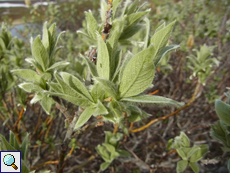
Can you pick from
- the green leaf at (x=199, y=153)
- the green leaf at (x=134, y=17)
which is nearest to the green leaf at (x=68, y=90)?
the green leaf at (x=134, y=17)

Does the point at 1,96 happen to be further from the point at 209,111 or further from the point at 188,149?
the point at 209,111

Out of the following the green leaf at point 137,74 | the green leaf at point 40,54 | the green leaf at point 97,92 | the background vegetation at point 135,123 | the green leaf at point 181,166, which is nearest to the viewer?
the green leaf at point 137,74

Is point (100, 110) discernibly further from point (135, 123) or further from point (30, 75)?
point (135, 123)

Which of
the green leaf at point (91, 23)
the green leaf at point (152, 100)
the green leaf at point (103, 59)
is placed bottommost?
the green leaf at point (152, 100)

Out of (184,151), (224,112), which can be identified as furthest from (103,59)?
(184,151)

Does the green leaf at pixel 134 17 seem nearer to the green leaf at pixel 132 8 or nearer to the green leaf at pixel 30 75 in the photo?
the green leaf at pixel 132 8

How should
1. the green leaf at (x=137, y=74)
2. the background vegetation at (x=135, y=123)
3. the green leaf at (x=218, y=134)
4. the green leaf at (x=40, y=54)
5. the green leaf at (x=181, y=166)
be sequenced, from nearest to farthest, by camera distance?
the green leaf at (x=137, y=74), the green leaf at (x=40, y=54), the green leaf at (x=218, y=134), the green leaf at (x=181, y=166), the background vegetation at (x=135, y=123)

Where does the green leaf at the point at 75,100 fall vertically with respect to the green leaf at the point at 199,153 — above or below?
above
